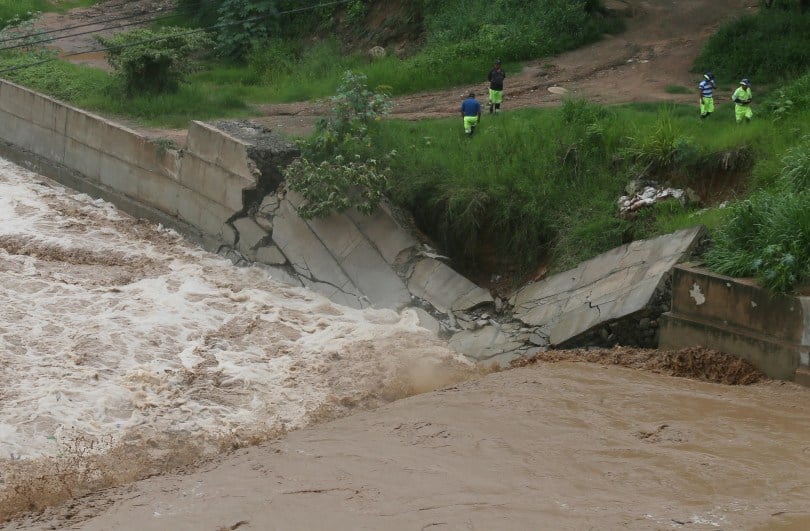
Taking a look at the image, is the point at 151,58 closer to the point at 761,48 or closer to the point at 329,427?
the point at 761,48

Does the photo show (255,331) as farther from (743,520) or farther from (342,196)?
(743,520)

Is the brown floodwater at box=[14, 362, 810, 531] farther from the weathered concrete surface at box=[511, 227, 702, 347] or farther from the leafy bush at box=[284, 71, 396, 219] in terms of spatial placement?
the leafy bush at box=[284, 71, 396, 219]

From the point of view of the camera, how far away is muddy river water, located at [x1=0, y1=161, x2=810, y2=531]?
8922mm

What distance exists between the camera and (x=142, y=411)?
1219cm

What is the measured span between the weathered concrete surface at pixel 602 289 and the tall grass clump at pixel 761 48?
24.8 feet

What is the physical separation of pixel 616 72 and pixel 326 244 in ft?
30.6

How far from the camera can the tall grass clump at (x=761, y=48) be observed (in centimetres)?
1984

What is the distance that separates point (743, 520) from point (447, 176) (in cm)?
889

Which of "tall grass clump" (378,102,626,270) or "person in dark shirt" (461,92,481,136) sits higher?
"person in dark shirt" (461,92,481,136)

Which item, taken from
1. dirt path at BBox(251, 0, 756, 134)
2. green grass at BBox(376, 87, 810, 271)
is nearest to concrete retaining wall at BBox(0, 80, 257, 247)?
dirt path at BBox(251, 0, 756, 134)

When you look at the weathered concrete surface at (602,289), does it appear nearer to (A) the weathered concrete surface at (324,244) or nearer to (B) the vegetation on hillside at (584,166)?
(A) the weathered concrete surface at (324,244)

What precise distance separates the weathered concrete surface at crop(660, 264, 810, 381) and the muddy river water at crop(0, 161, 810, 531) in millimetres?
421

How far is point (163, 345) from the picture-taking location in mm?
14289

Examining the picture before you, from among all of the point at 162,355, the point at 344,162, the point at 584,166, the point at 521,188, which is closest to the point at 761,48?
the point at 584,166
